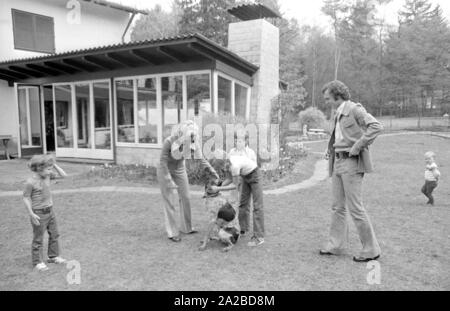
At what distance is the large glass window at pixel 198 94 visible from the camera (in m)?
10.5

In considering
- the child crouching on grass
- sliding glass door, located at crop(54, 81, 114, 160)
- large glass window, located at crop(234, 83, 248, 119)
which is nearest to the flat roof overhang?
large glass window, located at crop(234, 83, 248, 119)

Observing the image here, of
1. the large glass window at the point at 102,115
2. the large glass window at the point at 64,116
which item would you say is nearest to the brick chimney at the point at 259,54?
the large glass window at the point at 102,115

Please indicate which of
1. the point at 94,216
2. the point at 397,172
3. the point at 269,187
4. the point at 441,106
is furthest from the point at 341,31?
the point at 94,216

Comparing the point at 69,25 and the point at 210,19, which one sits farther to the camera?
the point at 210,19

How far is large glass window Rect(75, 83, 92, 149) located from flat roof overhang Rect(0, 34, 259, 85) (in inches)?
15.1

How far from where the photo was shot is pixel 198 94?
10.6 metres

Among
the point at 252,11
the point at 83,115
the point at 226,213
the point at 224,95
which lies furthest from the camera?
the point at 252,11

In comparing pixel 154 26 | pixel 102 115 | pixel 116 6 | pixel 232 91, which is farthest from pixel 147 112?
pixel 154 26

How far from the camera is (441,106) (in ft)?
112

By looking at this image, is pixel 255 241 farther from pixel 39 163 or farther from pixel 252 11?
pixel 252 11

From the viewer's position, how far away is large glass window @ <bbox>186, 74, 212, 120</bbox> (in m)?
10.5

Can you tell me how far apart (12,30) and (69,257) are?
13374 millimetres

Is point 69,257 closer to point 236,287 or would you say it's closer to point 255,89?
point 236,287

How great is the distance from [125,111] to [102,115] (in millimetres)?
972
